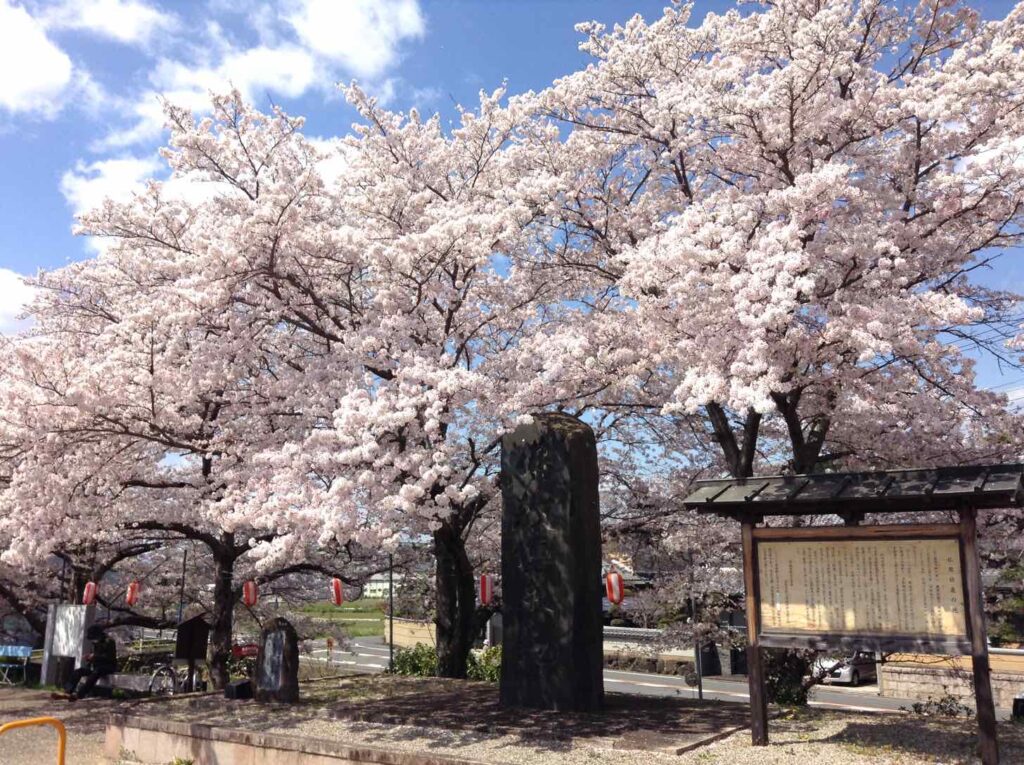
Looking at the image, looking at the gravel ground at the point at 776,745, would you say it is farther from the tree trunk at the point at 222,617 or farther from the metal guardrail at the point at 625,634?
the metal guardrail at the point at 625,634

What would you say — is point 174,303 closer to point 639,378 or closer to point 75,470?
point 75,470

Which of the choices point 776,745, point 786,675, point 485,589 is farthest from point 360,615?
point 776,745

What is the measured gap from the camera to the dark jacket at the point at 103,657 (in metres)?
16.0

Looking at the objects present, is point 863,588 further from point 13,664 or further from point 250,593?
point 13,664

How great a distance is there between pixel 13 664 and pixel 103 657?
758 cm

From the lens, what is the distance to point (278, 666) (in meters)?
12.5

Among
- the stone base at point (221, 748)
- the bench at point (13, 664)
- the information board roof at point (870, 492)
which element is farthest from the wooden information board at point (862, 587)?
the bench at point (13, 664)

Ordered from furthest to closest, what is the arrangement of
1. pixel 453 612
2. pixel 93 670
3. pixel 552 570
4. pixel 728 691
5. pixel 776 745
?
pixel 728 691 < pixel 93 670 < pixel 453 612 < pixel 552 570 < pixel 776 745

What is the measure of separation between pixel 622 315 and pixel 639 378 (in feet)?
3.73

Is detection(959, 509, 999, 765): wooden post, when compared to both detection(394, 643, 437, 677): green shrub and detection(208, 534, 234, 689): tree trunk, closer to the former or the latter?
detection(394, 643, 437, 677): green shrub

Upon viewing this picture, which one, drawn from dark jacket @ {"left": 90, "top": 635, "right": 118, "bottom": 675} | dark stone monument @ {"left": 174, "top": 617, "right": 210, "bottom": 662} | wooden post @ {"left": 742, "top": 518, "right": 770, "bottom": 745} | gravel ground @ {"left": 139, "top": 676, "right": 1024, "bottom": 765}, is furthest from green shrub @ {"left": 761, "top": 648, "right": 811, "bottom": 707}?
dark jacket @ {"left": 90, "top": 635, "right": 118, "bottom": 675}

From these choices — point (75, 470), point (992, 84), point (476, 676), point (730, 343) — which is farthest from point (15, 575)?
point (992, 84)

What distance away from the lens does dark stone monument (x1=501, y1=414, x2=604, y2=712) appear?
36.4 ft

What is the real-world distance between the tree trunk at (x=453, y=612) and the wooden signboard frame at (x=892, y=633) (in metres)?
7.28
